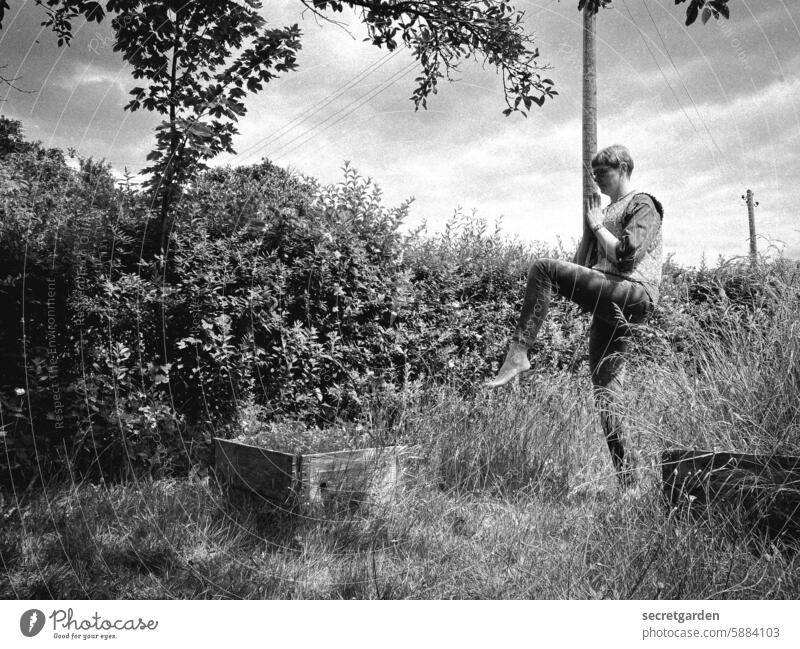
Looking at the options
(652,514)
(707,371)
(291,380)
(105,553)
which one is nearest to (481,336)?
(291,380)

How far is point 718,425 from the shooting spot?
2875 mm

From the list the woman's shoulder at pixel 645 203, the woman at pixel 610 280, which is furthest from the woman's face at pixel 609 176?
the woman's shoulder at pixel 645 203

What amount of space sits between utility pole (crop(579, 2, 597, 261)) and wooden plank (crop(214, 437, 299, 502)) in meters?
1.86

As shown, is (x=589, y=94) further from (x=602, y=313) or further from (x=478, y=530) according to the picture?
(x=478, y=530)

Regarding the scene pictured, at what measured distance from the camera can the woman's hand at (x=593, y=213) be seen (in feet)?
9.79

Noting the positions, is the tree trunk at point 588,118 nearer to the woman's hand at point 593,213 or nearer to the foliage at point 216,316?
the woman's hand at point 593,213

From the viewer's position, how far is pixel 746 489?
2.50 metres

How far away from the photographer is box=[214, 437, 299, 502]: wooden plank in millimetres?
2814

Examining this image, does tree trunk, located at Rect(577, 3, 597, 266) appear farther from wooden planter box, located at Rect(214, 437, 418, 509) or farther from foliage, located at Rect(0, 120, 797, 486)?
wooden planter box, located at Rect(214, 437, 418, 509)

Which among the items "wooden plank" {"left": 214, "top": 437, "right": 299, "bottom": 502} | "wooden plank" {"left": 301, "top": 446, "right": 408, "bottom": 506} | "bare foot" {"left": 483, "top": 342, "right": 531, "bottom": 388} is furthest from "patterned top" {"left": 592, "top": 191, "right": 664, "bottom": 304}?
"wooden plank" {"left": 214, "top": 437, "right": 299, "bottom": 502}

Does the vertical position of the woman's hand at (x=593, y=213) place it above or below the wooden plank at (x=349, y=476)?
above
